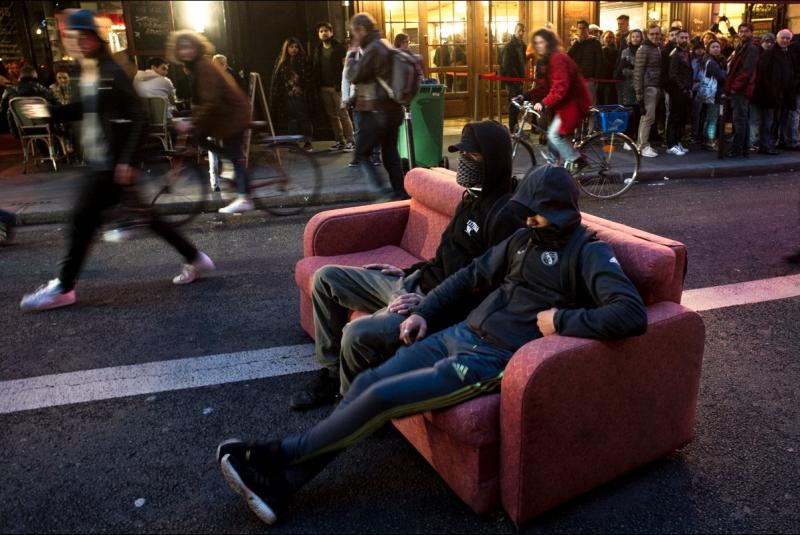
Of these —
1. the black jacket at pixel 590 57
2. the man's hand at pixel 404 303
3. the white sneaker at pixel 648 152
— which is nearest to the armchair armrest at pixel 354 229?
the man's hand at pixel 404 303

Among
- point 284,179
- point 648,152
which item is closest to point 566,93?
point 284,179

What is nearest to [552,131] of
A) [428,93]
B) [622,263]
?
[428,93]

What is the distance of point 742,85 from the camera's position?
1152 cm

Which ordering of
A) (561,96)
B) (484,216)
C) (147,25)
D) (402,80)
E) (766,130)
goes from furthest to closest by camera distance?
(147,25), (766,130), (561,96), (402,80), (484,216)

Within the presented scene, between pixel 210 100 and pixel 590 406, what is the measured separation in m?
5.54

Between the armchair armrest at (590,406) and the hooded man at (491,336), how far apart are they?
6.4 inches

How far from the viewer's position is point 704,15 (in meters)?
19.1

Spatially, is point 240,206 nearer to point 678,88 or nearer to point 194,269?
point 194,269

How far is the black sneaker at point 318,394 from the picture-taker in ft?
12.4

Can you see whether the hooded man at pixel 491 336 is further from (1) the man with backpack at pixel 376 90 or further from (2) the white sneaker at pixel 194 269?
(1) the man with backpack at pixel 376 90

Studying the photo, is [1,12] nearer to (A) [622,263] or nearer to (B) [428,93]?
(B) [428,93]

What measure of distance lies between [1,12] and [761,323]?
15873 mm

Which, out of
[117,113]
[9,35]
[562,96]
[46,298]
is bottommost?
[46,298]

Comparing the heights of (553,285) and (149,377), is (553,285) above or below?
above
